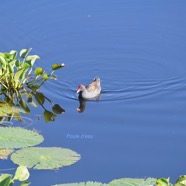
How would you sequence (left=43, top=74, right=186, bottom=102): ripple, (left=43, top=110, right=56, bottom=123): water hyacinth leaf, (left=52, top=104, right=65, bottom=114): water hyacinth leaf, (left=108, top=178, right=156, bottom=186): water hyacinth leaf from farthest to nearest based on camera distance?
(left=43, top=74, right=186, bottom=102): ripple < (left=52, top=104, right=65, bottom=114): water hyacinth leaf < (left=43, top=110, right=56, bottom=123): water hyacinth leaf < (left=108, top=178, right=156, bottom=186): water hyacinth leaf

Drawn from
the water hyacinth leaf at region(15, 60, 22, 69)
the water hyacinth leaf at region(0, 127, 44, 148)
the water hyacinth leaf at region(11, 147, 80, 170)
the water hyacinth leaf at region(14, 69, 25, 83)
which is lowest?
the water hyacinth leaf at region(11, 147, 80, 170)

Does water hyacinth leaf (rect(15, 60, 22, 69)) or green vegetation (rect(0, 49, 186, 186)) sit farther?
water hyacinth leaf (rect(15, 60, 22, 69))

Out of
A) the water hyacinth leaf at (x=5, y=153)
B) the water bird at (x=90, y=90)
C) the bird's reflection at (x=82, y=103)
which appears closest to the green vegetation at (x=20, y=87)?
the bird's reflection at (x=82, y=103)

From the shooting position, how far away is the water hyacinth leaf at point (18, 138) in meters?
7.79

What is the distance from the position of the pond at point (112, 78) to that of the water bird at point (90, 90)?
0.12 meters

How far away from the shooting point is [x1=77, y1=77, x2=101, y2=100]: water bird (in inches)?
355

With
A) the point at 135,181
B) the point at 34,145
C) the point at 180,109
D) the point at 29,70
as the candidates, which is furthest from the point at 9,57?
the point at 135,181

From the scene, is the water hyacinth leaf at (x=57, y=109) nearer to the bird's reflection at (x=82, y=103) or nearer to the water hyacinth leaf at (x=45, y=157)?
the bird's reflection at (x=82, y=103)

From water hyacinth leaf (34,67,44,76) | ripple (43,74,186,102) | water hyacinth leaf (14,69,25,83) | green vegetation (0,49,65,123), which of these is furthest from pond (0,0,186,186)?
water hyacinth leaf (14,69,25,83)

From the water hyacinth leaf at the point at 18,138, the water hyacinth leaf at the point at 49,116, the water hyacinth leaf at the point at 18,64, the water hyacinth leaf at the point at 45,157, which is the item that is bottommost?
the water hyacinth leaf at the point at 45,157

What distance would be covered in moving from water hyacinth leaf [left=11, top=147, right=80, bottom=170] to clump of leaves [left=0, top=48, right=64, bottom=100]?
4.72 ft

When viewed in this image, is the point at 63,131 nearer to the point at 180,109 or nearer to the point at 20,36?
the point at 180,109

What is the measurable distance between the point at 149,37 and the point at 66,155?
3512 millimetres

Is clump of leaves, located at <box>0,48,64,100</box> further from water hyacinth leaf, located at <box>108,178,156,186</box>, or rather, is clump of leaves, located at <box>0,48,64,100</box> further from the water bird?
water hyacinth leaf, located at <box>108,178,156,186</box>
